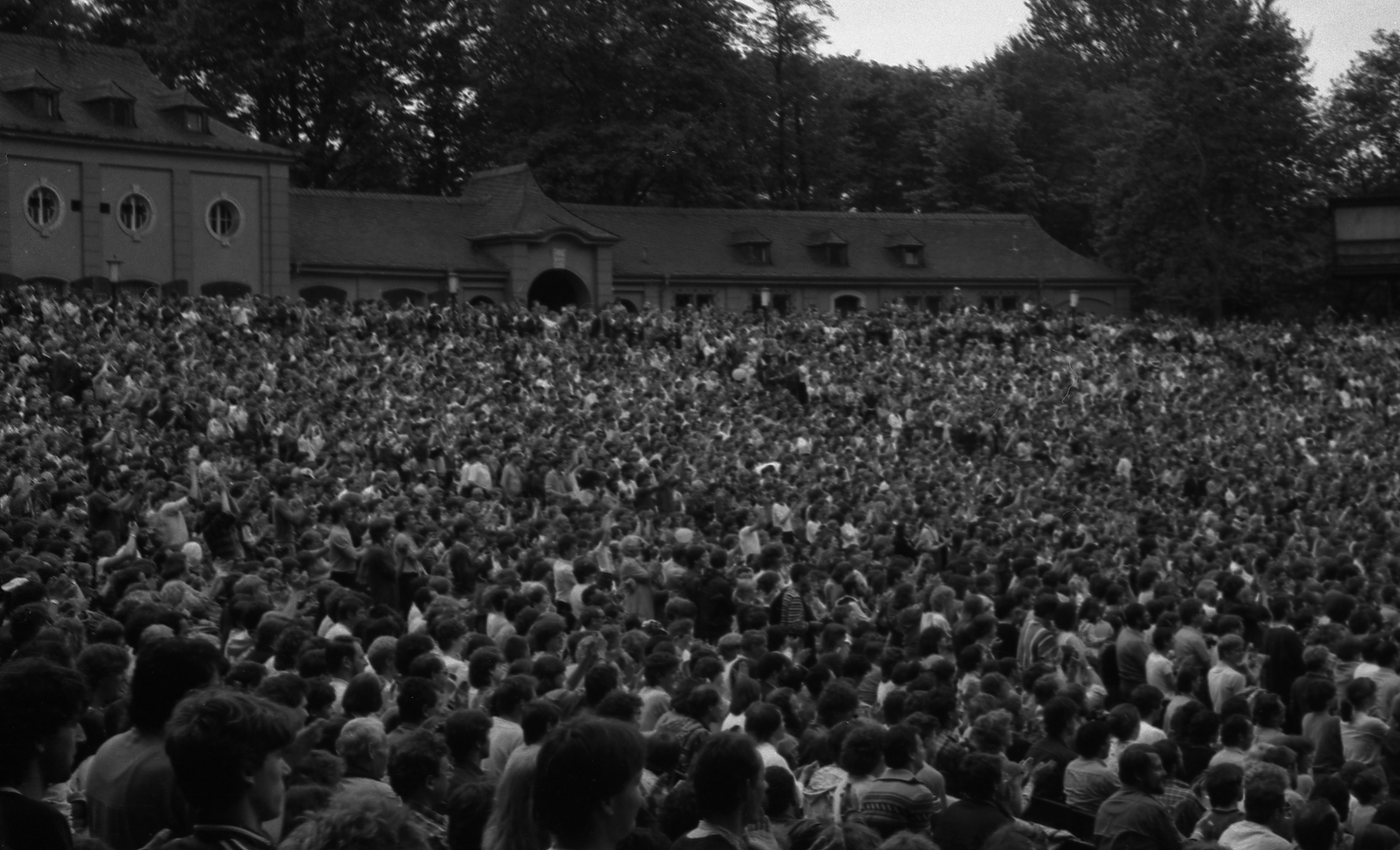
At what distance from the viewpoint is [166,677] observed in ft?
19.2

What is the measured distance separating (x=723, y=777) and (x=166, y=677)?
220 cm

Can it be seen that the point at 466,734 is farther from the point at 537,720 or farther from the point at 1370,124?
the point at 1370,124

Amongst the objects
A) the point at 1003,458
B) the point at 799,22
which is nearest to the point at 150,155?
the point at 1003,458

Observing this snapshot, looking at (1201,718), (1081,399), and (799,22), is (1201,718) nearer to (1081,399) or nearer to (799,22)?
(1081,399)

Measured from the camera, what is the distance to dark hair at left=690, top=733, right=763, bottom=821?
18.3 feet

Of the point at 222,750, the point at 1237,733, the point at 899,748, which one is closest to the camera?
the point at 222,750

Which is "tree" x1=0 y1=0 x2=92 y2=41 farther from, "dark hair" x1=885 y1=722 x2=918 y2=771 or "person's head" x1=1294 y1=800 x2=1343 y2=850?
"person's head" x1=1294 y1=800 x2=1343 y2=850

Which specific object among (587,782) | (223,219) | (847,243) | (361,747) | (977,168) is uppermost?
(977,168)

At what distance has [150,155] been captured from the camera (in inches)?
1588

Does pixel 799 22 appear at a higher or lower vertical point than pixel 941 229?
higher

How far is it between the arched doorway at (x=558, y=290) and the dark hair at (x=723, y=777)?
43.1m

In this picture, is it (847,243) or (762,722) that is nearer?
(762,722)

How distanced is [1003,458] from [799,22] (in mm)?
34570

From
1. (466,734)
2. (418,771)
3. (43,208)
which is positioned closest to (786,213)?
(43,208)
